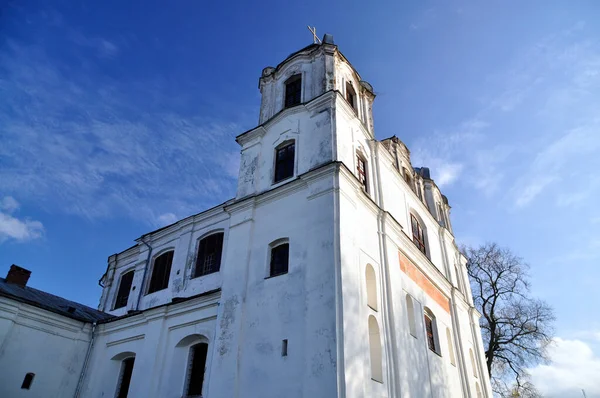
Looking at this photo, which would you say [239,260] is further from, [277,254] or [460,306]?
[460,306]

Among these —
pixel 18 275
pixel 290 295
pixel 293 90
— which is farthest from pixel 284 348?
pixel 18 275

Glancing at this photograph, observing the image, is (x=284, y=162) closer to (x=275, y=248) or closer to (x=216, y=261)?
(x=275, y=248)

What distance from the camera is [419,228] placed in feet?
63.9

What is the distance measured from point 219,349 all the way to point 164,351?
343 centimetres

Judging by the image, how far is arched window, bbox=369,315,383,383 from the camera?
469 inches

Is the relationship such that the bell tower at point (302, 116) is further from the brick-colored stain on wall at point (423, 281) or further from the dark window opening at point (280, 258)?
the brick-colored stain on wall at point (423, 281)

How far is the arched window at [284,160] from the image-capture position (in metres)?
14.9

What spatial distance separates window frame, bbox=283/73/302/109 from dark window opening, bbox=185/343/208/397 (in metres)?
9.03

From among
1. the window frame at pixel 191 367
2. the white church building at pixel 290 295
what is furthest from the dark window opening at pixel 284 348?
the window frame at pixel 191 367

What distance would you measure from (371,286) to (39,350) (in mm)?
12546

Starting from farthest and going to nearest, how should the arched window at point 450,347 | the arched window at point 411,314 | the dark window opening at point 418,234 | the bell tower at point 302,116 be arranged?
the dark window opening at point 418,234 → the arched window at point 450,347 → the arched window at point 411,314 → the bell tower at point 302,116

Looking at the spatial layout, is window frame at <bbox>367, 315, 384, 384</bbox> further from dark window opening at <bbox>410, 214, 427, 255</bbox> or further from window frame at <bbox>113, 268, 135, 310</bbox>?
window frame at <bbox>113, 268, 135, 310</bbox>

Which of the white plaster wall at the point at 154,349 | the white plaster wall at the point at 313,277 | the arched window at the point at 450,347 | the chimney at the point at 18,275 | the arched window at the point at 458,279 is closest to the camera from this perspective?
the white plaster wall at the point at 313,277

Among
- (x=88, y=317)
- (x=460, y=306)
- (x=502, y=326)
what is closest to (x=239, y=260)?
(x=88, y=317)
